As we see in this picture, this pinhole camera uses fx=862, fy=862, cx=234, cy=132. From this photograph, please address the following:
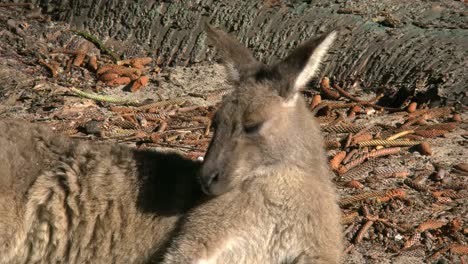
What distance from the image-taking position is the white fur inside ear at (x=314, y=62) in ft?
16.7

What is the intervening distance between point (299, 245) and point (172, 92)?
3.31 m

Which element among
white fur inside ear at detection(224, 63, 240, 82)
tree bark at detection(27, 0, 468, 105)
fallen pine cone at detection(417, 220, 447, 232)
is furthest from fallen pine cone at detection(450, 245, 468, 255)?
tree bark at detection(27, 0, 468, 105)

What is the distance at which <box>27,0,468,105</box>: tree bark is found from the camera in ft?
25.7

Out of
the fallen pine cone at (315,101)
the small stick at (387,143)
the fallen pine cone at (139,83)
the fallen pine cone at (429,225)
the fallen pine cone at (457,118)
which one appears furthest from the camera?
the fallen pine cone at (139,83)

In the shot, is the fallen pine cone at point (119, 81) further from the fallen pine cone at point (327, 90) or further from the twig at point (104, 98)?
the fallen pine cone at point (327, 90)

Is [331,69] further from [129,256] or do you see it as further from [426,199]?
[129,256]

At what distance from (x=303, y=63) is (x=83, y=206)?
1.71 meters

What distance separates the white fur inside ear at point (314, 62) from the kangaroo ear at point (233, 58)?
0.43 meters

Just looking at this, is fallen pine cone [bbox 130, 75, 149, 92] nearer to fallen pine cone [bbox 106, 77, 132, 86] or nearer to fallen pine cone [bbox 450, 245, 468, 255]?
fallen pine cone [bbox 106, 77, 132, 86]

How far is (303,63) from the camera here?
17.1ft

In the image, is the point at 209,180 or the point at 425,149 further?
the point at 425,149

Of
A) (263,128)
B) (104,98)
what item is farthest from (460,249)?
(104,98)

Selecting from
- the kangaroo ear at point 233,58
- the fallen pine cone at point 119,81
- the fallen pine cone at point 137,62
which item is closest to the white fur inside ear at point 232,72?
the kangaroo ear at point 233,58

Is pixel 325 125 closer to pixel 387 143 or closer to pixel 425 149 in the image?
pixel 387 143
